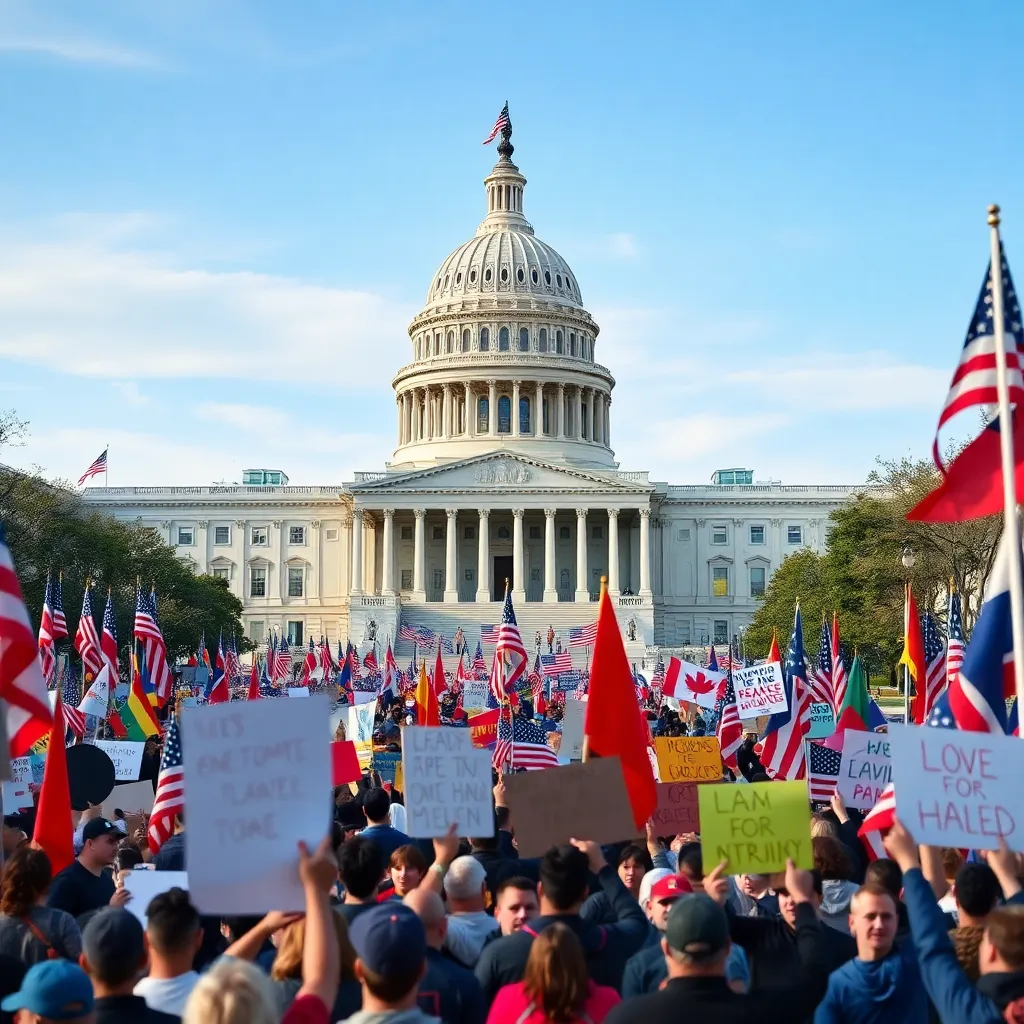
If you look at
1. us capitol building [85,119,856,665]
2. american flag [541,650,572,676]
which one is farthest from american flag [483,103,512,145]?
american flag [541,650,572,676]

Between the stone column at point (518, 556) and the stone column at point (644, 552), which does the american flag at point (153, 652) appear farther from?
the stone column at point (644, 552)

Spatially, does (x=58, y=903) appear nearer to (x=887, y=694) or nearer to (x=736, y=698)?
(x=736, y=698)

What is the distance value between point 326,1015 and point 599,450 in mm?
112972

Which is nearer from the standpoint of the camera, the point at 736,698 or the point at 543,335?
the point at 736,698

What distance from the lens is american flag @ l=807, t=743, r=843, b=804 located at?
48.4 feet

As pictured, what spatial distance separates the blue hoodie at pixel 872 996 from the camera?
19.8ft

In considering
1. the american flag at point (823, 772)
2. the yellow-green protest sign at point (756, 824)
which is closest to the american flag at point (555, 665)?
the american flag at point (823, 772)

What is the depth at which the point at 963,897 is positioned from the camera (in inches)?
251

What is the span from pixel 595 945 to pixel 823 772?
8556 mm

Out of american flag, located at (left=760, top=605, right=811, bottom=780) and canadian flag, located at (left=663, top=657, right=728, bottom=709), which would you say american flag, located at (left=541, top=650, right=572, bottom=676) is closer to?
canadian flag, located at (left=663, top=657, right=728, bottom=709)

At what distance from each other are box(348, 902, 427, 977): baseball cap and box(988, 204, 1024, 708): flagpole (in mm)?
4133

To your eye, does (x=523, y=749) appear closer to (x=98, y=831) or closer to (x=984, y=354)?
(x=98, y=831)

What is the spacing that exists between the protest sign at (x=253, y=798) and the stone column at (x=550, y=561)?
91821 millimetres

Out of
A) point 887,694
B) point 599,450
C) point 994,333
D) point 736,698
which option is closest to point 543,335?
point 599,450
